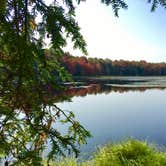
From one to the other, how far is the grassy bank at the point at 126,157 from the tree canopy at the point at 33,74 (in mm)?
4378

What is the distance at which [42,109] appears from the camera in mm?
2676

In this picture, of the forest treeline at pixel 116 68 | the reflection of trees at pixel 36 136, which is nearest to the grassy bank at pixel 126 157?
the reflection of trees at pixel 36 136

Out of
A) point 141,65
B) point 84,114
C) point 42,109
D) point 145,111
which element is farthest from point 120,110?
point 141,65

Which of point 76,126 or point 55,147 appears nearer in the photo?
point 55,147

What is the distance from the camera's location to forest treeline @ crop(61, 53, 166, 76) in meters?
94.8

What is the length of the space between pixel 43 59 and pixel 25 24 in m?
0.24

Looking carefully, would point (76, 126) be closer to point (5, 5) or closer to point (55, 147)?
point (55, 147)

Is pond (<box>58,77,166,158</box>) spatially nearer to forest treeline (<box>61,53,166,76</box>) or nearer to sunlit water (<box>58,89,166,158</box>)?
sunlit water (<box>58,89,166,158</box>)

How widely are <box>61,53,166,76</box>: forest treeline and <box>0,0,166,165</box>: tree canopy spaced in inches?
3314

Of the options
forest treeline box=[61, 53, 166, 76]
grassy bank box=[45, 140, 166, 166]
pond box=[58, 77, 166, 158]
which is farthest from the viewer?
forest treeline box=[61, 53, 166, 76]

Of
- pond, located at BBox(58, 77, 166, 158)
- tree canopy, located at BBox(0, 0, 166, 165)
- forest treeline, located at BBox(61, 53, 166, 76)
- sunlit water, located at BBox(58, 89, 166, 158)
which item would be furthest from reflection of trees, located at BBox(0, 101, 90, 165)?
forest treeline, located at BBox(61, 53, 166, 76)

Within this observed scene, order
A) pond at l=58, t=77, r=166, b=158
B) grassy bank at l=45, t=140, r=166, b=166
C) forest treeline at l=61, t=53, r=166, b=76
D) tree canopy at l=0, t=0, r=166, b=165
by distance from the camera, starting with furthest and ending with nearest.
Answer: forest treeline at l=61, t=53, r=166, b=76, pond at l=58, t=77, r=166, b=158, grassy bank at l=45, t=140, r=166, b=166, tree canopy at l=0, t=0, r=166, b=165

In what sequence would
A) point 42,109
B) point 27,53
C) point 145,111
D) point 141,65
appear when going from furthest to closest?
point 141,65
point 145,111
point 42,109
point 27,53

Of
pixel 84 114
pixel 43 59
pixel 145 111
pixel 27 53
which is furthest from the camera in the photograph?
pixel 145 111
